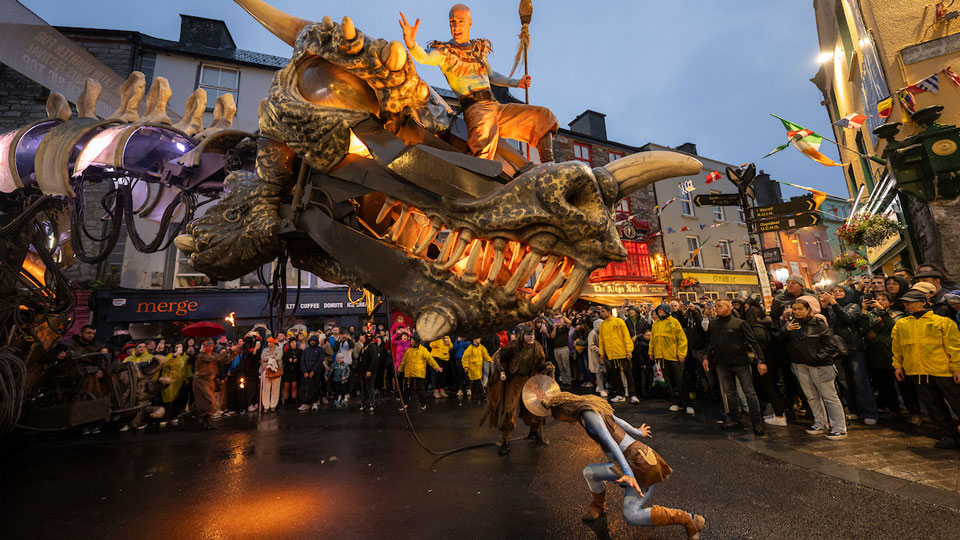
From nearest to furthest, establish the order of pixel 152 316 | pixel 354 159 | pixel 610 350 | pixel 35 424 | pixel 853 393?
pixel 354 159 → pixel 35 424 → pixel 853 393 → pixel 610 350 → pixel 152 316

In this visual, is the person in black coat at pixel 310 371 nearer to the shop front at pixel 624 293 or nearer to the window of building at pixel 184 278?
the window of building at pixel 184 278

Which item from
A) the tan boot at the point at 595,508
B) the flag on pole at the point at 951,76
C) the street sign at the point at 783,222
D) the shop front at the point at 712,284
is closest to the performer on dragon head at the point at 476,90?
the tan boot at the point at 595,508

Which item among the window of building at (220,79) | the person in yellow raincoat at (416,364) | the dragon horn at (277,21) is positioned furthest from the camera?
the window of building at (220,79)

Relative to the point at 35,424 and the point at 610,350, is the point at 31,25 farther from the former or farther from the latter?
the point at 610,350

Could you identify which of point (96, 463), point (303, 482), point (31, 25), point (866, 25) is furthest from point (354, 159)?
point (866, 25)

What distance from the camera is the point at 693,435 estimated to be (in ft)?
20.4

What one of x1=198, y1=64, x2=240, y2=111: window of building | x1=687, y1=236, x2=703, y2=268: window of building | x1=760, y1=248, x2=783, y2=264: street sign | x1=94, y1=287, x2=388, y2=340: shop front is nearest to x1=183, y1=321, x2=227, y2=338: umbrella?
x1=94, y1=287, x2=388, y2=340: shop front

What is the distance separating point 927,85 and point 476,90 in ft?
36.4

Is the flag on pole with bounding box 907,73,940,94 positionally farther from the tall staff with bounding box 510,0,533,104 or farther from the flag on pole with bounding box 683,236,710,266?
the flag on pole with bounding box 683,236,710,266

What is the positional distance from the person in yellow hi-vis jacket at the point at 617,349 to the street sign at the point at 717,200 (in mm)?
3591

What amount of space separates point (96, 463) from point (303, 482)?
353 centimetres

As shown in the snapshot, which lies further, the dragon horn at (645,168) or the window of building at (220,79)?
the window of building at (220,79)

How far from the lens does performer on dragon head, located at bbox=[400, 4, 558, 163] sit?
93.7 inches

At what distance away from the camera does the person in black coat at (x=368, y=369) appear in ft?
34.5
